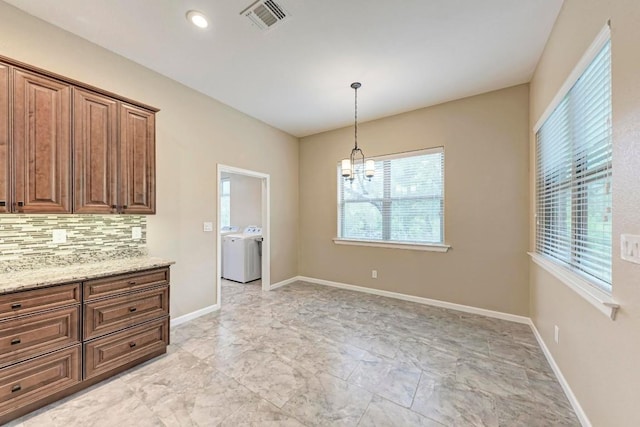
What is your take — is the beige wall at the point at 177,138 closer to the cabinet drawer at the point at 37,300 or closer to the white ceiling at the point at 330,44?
the white ceiling at the point at 330,44

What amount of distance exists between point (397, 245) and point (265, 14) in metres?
3.38

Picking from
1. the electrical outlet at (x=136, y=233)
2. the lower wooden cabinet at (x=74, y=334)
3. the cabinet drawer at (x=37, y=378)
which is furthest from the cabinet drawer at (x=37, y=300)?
the electrical outlet at (x=136, y=233)

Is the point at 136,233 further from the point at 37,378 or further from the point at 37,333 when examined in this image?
the point at 37,378

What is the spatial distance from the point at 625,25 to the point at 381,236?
11.2 feet

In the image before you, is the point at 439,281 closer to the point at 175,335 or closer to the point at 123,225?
the point at 175,335

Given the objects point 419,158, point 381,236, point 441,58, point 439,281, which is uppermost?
point 441,58

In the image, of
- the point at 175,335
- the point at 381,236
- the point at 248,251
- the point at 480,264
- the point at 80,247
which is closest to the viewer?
the point at 80,247

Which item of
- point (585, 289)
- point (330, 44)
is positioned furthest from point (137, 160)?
point (585, 289)

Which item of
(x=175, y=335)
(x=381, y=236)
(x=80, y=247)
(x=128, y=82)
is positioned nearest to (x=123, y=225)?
(x=80, y=247)

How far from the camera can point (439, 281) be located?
3.74m

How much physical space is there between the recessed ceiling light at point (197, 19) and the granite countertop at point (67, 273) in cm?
215

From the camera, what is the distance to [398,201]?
13.6 feet

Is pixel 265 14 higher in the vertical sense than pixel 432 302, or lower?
higher

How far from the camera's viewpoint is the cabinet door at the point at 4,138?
174cm
